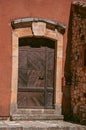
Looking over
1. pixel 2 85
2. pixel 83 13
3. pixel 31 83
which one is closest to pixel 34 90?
pixel 31 83

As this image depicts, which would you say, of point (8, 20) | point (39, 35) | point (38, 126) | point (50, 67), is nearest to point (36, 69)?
point (50, 67)

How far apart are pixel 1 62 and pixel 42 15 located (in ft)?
6.08

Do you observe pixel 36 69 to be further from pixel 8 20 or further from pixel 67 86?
pixel 8 20

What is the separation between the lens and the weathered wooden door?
1137 centimetres

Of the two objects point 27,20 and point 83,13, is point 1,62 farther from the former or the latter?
point 83,13

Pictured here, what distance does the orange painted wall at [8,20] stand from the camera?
11016 millimetres

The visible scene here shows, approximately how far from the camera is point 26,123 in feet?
34.2

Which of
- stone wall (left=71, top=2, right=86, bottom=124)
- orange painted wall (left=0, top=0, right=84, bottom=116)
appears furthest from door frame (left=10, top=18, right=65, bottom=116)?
stone wall (left=71, top=2, right=86, bottom=124)

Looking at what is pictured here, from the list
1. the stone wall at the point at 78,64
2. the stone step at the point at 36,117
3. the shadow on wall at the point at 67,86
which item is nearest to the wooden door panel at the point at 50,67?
the shadow on wall at the point at 67,86

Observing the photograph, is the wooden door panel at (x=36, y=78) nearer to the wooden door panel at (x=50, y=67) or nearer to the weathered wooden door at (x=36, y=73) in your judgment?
the weathered wooden door at (x=36, y=73)

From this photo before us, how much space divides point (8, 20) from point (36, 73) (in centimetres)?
177

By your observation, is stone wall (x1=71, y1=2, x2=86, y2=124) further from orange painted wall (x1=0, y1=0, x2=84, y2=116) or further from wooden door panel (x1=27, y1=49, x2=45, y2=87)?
wooden door panel (x1=27, y1=49, x2=45, y2=87)

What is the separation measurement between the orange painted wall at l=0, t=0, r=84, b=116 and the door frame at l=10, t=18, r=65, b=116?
0.40 ft

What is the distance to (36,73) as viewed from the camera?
11.5 m
